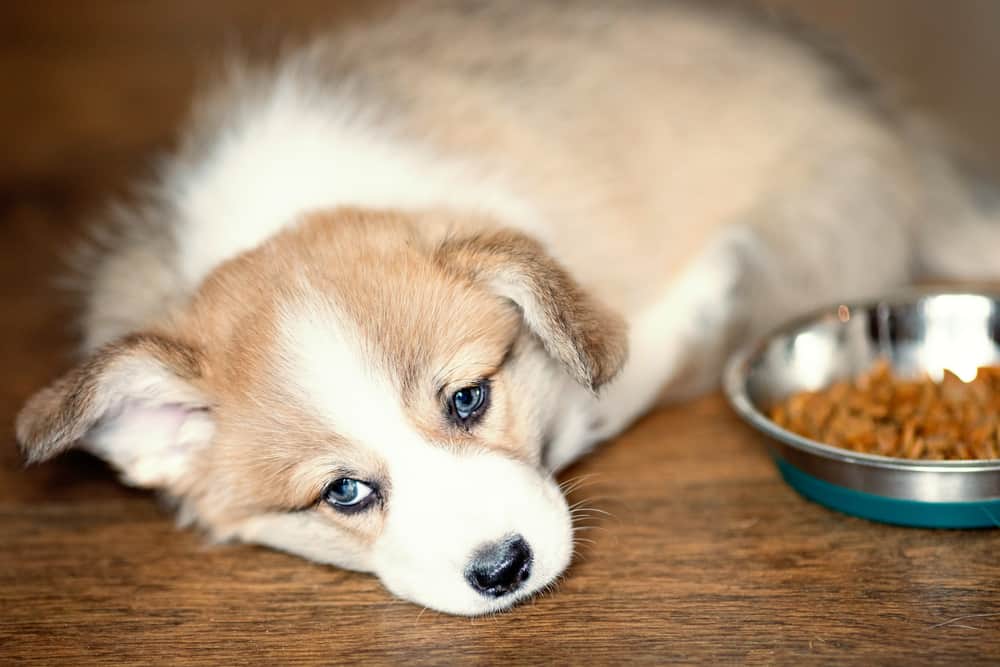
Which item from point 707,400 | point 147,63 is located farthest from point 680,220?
point 147,63

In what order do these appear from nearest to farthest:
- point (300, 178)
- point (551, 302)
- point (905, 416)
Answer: point (551, 302) < point (905, 416) < point (300, 178)

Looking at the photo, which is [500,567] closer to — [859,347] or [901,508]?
[901,508]

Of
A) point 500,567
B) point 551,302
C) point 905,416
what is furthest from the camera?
point 905,416

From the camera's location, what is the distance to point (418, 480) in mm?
1736

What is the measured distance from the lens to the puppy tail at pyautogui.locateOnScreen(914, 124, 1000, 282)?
2885mm

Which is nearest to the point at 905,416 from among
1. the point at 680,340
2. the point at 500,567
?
the point at 680,340

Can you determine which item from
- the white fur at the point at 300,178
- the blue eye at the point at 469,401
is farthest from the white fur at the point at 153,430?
the blue eye at the point at 469,401

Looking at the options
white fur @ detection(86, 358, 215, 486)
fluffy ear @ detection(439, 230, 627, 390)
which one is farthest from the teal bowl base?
white fur @ detection(86, 358, 215, 486)

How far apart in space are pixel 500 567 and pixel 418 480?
0.18m

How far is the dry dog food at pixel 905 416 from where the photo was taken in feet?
6.13

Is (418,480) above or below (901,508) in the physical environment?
above

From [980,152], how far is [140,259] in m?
2.40

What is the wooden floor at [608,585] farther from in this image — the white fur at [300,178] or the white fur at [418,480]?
the white fur at [300,178]

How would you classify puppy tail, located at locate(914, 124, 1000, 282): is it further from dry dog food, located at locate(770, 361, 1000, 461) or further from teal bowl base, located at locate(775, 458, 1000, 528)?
Answer: teal bowl base, located at locate(775, 458, 1000, 528)
